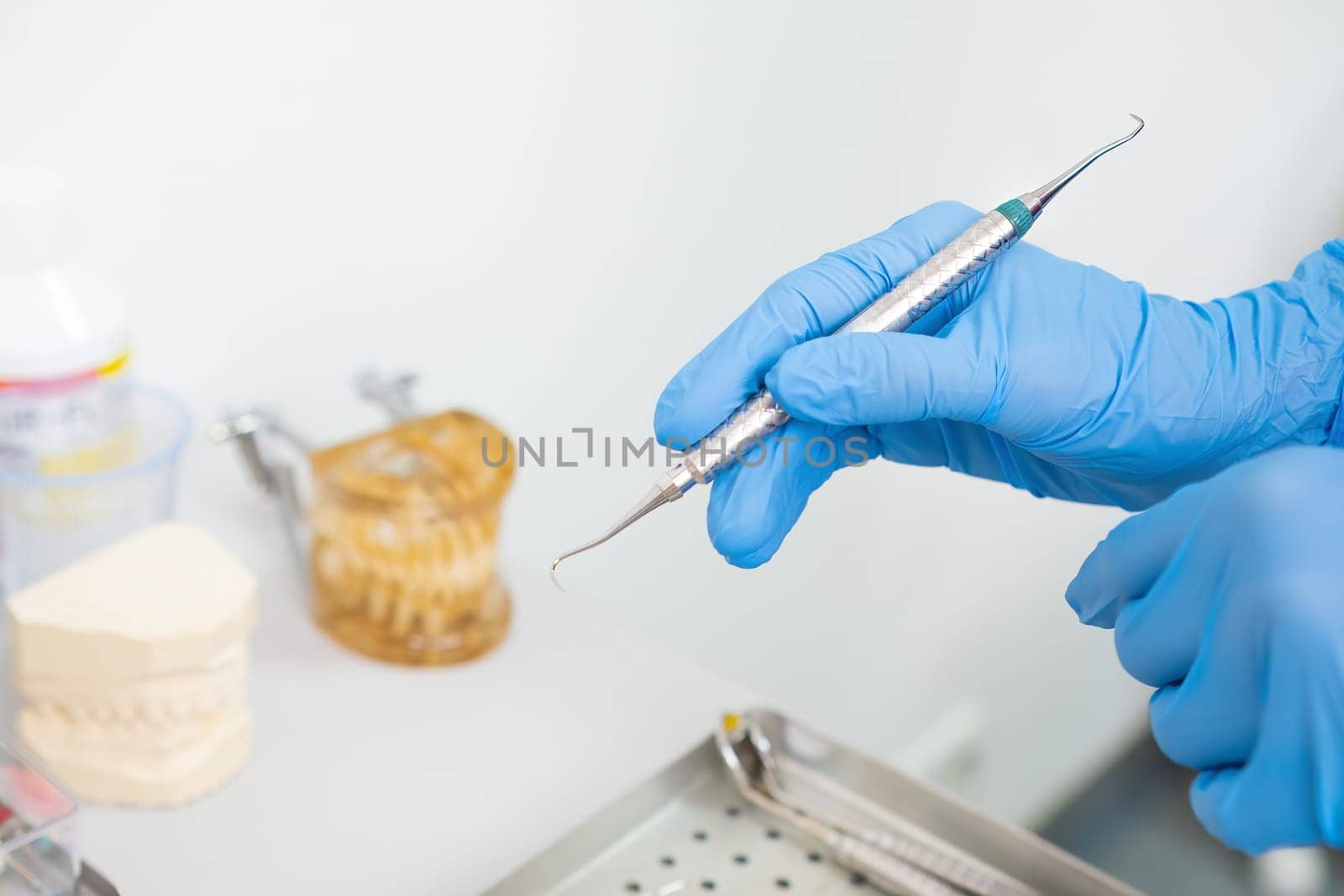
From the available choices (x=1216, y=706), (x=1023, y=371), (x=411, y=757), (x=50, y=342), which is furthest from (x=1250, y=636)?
(x=50, y=342)

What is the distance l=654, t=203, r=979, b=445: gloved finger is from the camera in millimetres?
663

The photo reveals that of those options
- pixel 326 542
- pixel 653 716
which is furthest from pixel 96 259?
pixel 653 716

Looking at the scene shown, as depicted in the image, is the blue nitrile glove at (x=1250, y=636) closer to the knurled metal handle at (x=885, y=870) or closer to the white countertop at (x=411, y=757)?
the knurled metal handle at (x=885, y=870)

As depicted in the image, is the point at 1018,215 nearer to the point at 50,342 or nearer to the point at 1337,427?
the point at 1337,427

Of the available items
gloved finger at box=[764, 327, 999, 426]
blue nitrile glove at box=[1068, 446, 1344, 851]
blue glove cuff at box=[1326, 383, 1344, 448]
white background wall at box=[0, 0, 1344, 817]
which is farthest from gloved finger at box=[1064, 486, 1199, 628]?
white background wall at box=[0, 0, 1344, 817]

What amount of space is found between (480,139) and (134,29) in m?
0.29

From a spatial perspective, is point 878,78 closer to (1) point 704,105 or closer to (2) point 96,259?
(1) point 704,105

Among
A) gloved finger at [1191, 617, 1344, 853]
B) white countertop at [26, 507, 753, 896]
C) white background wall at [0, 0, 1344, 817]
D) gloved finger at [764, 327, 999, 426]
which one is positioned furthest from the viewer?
white background wall at [0, 0, 1344, 817]

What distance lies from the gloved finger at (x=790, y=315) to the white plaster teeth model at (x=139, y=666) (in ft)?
1.00

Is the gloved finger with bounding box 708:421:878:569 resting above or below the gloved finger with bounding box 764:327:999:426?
below

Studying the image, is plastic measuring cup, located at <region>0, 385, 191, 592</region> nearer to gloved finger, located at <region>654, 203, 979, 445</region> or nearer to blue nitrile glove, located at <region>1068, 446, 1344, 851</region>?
gloved finger, located at <region>654, 203, 979, 445</region>

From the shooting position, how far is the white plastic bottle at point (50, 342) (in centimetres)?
71

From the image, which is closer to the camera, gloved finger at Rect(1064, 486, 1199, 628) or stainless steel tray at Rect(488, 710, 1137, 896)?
gloved finger at Rect(1064, 486, 1199, 628)

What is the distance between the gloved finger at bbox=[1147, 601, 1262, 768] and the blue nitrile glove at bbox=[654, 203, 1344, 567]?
0.16 meters
